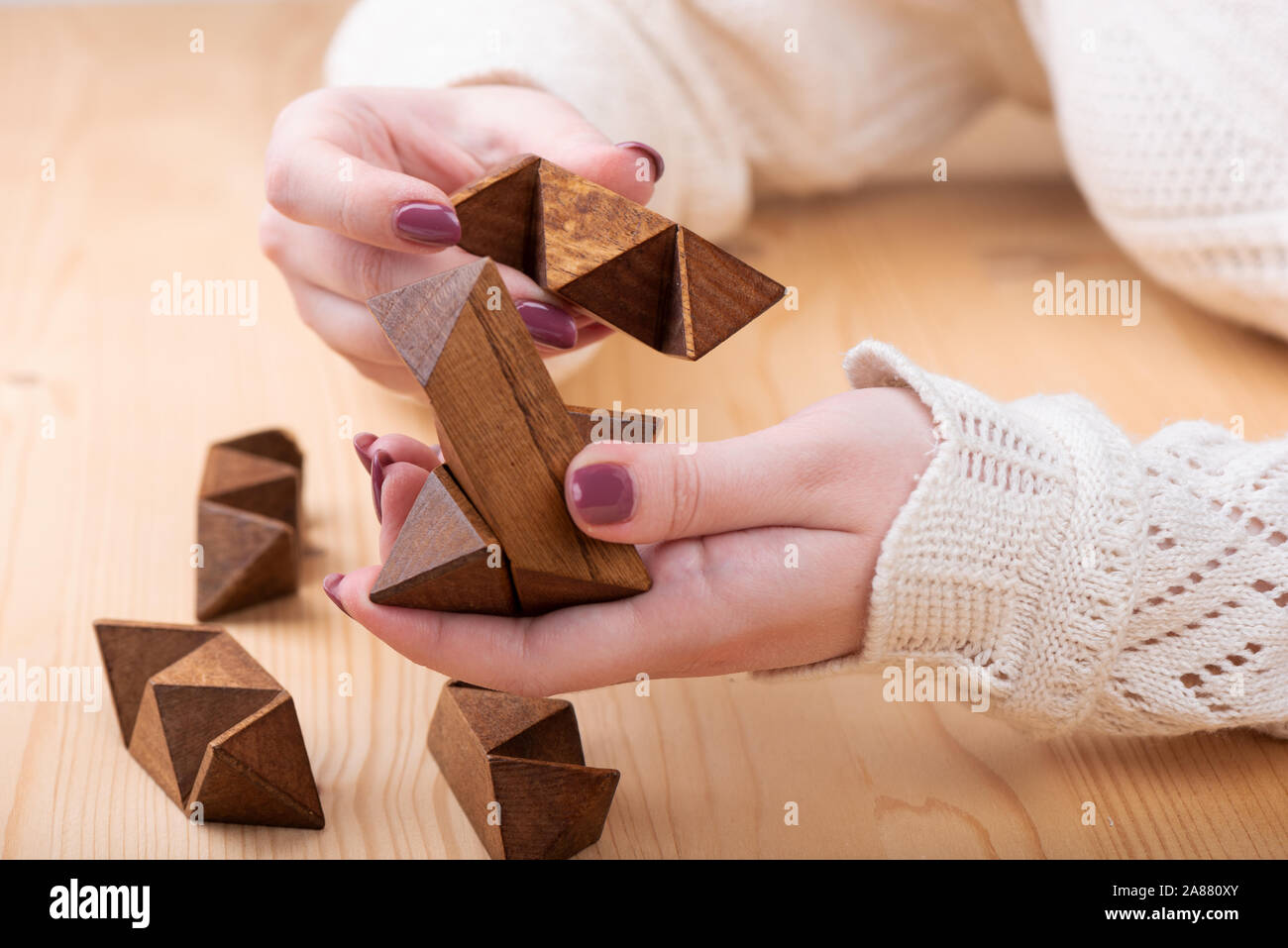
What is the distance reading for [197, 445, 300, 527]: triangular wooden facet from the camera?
82 cm

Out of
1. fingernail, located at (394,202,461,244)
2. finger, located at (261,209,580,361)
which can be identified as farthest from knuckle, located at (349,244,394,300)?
fingernail, located at (394,202,461,244)

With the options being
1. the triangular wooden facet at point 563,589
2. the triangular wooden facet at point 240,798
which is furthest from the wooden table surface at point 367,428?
the triangular wooden facet at point 563,589

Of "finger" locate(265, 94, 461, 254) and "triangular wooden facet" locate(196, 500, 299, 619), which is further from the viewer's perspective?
"triangular wooden facet" locate(196, 500, 299, 619)

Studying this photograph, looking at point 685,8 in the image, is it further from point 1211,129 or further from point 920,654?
point 920,654

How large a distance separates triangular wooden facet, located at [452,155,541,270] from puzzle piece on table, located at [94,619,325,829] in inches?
9.7

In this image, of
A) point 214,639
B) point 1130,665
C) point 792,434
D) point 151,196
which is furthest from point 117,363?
point 1130,665

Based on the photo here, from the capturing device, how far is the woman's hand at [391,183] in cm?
66

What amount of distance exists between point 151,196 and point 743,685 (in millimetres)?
896

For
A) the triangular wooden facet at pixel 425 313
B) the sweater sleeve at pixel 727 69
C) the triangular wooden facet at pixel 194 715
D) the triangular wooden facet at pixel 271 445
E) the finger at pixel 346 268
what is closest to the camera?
the triangular wooden facet at pixel 425 313

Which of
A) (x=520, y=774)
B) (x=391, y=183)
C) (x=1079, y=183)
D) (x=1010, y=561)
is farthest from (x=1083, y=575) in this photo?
(x=1079, y=183)

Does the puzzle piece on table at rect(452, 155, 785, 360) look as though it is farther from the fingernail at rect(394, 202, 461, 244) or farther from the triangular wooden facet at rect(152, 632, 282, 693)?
the triangular wooden facet at rect(152, 632, 282, 693)

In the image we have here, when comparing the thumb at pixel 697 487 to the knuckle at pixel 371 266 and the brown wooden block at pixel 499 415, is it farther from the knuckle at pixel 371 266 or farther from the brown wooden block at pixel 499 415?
the knuckle at pixel 371 266

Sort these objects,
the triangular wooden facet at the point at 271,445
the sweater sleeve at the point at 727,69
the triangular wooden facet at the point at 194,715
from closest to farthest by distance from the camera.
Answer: the triangular wooden facet at the point at 194,715 → the triangular wooden facet at the point at 271,445 → the sweater sleeve at the point at 727,69

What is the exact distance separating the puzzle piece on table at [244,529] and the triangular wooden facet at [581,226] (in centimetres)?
26
